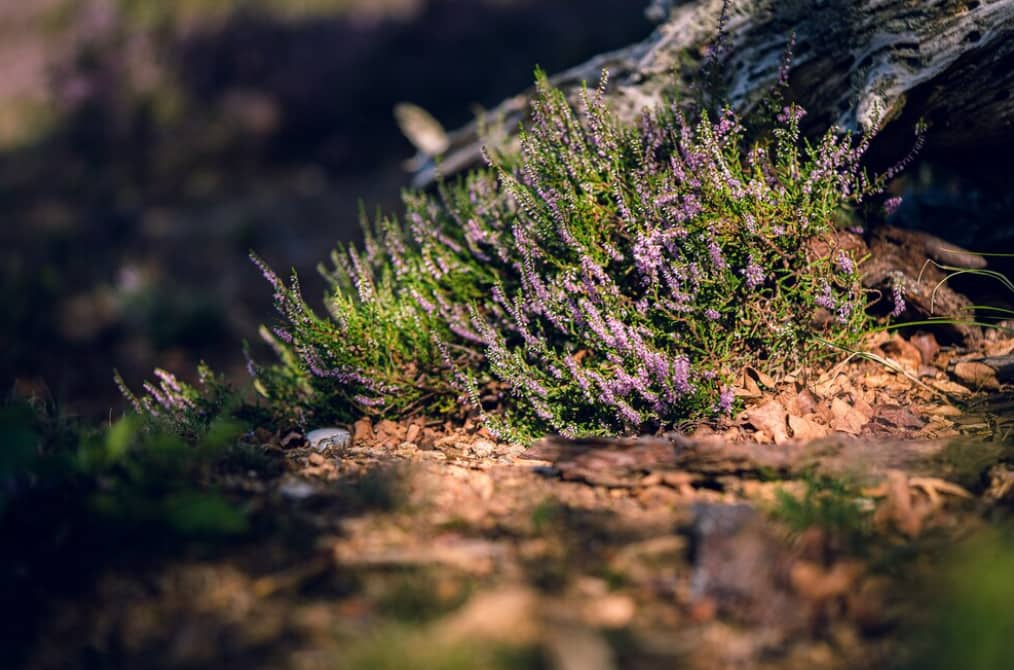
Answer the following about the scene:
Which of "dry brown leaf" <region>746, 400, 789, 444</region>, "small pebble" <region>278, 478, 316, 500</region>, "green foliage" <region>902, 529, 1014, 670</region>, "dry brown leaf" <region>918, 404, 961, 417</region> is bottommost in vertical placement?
"green foliage" <region>902, 529, 1014, 670</region>

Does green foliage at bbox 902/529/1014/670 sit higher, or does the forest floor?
the forest floor

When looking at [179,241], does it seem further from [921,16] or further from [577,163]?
[921,16]

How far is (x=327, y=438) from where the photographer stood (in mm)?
3180

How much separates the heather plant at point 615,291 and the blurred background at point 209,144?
10.9ft

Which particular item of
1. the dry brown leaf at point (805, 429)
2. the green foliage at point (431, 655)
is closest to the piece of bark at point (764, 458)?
the dry brown leaf at point (805, 429)

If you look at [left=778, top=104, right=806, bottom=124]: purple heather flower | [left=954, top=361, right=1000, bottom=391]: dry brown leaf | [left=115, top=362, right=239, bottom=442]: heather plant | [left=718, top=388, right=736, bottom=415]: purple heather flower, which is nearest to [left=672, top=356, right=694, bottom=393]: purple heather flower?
[left=718, top=388, right=736, bottom=415]: purple heather flower

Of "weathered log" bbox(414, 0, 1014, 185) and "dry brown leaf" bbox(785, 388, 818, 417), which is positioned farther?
"weathered log" bbox(414, 0, 1014, 185)

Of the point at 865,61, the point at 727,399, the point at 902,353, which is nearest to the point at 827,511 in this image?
the point at 727,399

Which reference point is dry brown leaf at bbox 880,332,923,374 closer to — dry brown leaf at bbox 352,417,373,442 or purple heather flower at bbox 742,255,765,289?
purple heather flower at bbox 742,255,765,289

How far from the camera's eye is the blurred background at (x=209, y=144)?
266 inches

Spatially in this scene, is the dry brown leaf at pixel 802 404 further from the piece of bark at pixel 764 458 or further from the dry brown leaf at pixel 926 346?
the dry brown leaf at pixel 926 346

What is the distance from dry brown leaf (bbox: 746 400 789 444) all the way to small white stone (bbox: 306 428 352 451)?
1559mm

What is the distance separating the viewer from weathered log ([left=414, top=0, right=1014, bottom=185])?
309 centimetres

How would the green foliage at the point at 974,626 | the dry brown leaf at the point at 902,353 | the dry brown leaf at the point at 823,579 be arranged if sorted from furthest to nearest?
the dry brown leaf at the point at 902,353 → the dry brown leaf at the point at 823,579 → the green foliage at the point at 974,626
